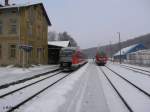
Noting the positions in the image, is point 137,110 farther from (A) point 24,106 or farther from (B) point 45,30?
(B) point 45,30

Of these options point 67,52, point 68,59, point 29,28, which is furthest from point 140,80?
point 29,28

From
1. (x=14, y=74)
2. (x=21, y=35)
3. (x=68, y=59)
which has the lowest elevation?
(x=14, y=74)

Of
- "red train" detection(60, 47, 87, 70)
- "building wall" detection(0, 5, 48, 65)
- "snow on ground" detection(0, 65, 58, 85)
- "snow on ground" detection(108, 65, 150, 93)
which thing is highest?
"building wall" detection(0, 5, 48, 65)

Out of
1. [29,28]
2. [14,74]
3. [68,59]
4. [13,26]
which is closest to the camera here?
[14,74]

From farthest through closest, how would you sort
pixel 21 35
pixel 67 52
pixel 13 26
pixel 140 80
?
pixel 13 26 < pixel 21 35 < pixel 67 52 < pixel 140 80

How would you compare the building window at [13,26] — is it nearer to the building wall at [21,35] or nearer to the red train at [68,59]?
the building wall at [21,35]

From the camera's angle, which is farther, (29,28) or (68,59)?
(29,28)

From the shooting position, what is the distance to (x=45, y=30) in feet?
143

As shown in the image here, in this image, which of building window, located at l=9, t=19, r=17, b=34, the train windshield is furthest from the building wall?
the train windshield

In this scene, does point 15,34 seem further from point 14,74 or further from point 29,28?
point 14,74

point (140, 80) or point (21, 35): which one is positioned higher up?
point (21, 35)

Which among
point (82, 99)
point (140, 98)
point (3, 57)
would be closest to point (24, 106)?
point (82, 99)

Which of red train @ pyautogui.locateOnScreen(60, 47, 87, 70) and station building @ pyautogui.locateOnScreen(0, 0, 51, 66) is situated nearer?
red train @ pyautogui.locateOnScreen(60, 47, 87, 70)

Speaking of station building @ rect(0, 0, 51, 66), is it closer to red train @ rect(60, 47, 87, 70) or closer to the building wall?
the building wall
